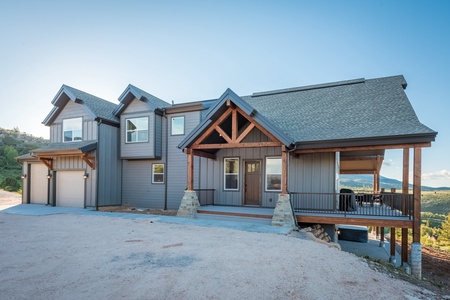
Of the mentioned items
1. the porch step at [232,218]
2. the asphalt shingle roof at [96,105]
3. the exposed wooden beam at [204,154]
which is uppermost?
the asphalt shingle roof at [96,105]

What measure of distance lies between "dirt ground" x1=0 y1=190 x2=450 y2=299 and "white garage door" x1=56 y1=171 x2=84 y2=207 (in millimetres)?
6647

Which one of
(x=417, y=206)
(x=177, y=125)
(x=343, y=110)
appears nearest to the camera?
(x=417, y=206)

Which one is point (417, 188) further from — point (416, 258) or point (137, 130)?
point (137, 130)

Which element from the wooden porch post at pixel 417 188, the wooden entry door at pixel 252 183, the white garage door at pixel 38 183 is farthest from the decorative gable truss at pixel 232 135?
the white garage door at pixel 38 183

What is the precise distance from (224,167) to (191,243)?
638 centimetres

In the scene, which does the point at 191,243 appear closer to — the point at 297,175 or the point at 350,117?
the point at 297,175

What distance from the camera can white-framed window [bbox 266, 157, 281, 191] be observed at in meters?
11.9

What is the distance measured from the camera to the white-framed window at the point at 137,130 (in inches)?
580

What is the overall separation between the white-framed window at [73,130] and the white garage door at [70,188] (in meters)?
1.99

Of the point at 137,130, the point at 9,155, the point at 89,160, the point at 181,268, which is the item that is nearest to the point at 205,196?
the point at 137,130

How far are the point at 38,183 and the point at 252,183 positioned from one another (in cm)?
1364

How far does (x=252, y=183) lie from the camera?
12.4 m

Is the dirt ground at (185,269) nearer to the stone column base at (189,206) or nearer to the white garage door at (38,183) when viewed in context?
the stone column base at (189,206)

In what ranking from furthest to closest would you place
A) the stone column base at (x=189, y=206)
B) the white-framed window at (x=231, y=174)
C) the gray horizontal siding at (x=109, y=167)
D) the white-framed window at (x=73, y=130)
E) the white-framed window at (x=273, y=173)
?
the white-framed window at (x=73, y=130) → the gray horizontal siding at (x=109, y=167) → the white-framed window at (x=231, y=174) → the white-framed window at (x=273, y=173) → the stone column base at (x=189, y=206)
